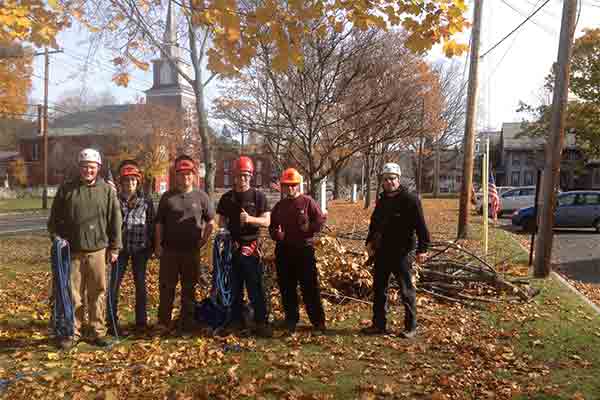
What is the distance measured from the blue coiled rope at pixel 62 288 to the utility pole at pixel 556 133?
7.63 metres

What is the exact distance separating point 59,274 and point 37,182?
2568 inches

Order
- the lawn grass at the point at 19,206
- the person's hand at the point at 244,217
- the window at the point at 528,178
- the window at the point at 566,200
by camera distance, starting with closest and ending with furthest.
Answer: the person's hand at the point at 244,217 → the window at the point at 566,200 → the lawn grass at the point at 19,206 → the window at the point at 528,178

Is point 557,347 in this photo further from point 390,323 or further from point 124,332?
point 124,332

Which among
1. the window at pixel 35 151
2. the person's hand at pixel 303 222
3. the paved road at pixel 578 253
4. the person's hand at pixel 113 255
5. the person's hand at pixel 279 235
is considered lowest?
the paved road at pixel 578 253

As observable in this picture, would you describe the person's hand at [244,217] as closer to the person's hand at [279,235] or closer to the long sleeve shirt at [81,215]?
the person's hand at [279,235]

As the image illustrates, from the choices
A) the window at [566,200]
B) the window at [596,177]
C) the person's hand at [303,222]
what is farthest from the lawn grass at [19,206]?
the window at [596,177]

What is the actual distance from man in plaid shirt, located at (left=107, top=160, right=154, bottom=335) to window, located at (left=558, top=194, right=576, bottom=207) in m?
16.8

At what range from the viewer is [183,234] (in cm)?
521

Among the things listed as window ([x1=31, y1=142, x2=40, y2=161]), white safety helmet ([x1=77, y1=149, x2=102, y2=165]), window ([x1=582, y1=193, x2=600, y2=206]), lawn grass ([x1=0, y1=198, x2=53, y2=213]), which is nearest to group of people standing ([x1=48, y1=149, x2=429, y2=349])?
white safety helmet ([x1=77, y1=149, x2=102, y2=165])

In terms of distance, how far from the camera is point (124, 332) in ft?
18.1

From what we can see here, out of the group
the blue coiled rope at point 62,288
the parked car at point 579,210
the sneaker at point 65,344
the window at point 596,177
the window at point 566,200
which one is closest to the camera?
the blue coiled rope at point 62,288

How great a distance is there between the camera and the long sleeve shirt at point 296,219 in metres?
5.32

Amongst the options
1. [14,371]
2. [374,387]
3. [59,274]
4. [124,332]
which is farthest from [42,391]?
[374,387]

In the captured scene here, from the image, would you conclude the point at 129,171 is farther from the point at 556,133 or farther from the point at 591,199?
the point at 591,199
